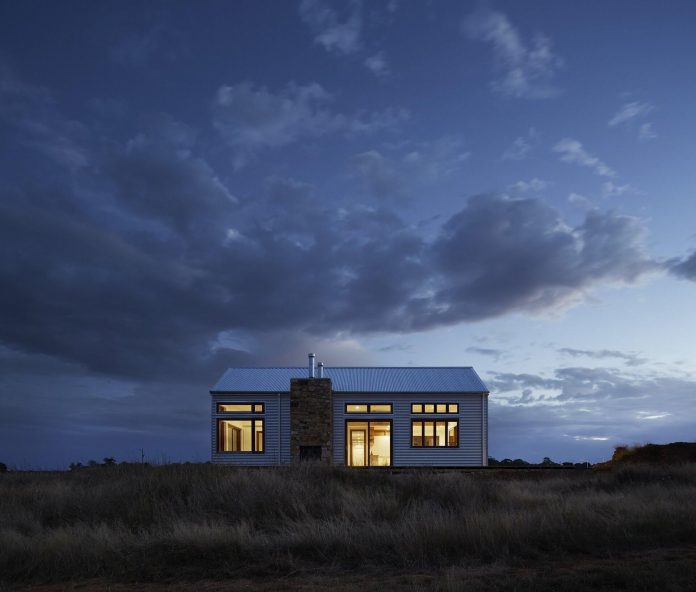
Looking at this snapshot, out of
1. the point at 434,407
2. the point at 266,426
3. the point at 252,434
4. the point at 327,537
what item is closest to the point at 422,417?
the point at 434,407

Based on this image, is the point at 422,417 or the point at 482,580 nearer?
the point at 482,580

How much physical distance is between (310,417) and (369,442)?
103 inches

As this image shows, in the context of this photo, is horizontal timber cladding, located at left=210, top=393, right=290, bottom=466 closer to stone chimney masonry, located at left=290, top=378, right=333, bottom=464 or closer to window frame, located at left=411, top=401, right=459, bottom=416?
stone chimney masonry, located at left=290, top=378, right=333, bottom=464

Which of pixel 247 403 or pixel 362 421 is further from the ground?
pixel 247 403

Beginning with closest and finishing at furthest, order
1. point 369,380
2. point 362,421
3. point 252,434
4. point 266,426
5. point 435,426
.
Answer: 1. point 266,426
2. point 252,434
3. point 362,421
4. point 435,426
5. point 369,380

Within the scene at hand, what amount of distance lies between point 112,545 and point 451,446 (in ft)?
61.0

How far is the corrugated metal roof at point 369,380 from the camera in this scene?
25188 mm

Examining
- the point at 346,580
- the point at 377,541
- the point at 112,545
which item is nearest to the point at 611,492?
the point at 377,541

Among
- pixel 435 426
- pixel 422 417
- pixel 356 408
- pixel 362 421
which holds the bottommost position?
pixel 435 426

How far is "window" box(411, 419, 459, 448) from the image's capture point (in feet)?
82.6

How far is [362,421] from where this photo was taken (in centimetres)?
2522

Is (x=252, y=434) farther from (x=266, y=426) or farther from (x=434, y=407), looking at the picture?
(x=434, y=407)

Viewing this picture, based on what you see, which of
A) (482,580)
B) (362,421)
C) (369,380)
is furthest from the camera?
(369,380)

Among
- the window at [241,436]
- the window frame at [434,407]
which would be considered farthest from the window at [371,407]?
the window at [241,436]
